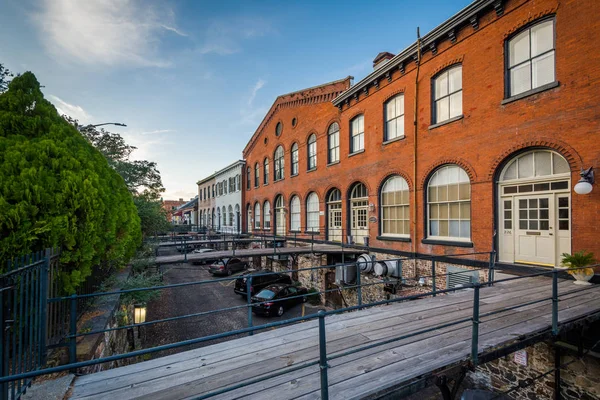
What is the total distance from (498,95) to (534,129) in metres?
1.61

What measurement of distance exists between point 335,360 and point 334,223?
13260 millimetres

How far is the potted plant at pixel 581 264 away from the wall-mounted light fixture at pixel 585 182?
1455mm

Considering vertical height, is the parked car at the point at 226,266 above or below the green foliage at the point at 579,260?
below

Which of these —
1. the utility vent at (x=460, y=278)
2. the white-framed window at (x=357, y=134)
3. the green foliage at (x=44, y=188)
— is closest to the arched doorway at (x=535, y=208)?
the utility vent at (x=460, y=278)

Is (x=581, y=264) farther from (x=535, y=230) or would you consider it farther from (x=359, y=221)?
(x=359, y=221)

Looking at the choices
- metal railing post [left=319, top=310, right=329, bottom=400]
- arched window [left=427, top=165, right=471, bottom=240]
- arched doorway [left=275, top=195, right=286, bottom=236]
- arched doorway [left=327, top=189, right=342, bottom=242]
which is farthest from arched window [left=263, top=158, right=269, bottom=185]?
metal railing post [left=319, top=310, right=329, bottom=400]

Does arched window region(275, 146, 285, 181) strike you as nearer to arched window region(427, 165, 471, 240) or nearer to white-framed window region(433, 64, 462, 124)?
white-framed window region(433, 64, 462, 124)

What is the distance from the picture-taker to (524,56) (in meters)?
8.35

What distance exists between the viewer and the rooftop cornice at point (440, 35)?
902cm

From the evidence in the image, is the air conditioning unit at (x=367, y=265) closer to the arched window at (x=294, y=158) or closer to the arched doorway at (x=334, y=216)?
the arched doorway at (x=334, y=216)

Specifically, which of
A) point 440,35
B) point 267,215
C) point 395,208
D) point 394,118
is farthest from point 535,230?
point 267,215

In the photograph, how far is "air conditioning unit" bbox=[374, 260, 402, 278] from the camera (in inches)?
449

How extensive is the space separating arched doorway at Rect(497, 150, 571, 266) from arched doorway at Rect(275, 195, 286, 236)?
1533 centimetres

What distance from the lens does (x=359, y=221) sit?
14930 millimetres
